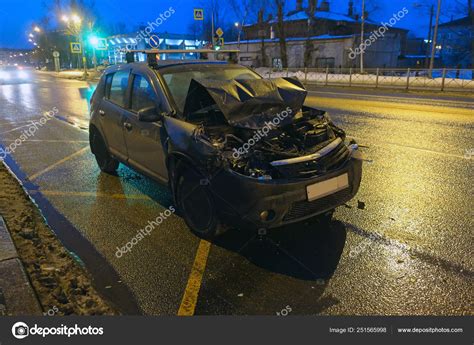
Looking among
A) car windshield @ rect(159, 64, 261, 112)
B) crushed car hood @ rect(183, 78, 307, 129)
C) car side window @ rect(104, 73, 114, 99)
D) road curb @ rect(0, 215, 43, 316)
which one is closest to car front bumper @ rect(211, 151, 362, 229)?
crushed car hood @ rect(183, 78, 307, 129)

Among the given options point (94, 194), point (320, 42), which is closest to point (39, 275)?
point (94, 194)

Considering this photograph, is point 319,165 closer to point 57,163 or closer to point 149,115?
point 149,115

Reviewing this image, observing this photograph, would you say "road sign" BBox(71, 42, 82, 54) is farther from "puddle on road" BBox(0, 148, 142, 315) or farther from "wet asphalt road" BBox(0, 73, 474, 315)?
"puddle on road" BBox(0, 148, 142, 315)

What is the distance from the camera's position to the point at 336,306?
297 centimetres

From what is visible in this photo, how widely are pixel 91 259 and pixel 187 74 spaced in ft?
7.90

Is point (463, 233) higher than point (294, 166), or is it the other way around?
point (294, 166)

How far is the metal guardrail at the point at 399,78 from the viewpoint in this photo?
19859 millimetres

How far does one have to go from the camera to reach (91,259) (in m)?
3.77

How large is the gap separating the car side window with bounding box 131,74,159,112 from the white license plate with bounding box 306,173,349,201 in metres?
2.04

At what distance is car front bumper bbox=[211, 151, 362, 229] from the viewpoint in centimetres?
341

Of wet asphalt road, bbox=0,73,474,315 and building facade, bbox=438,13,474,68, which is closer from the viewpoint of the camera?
wet asphalt road, bbox=0,73,474,315

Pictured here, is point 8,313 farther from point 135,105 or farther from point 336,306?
point 135,105

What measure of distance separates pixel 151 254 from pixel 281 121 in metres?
1.90

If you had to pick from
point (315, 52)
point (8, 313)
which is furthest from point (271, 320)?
point (315, 52)
